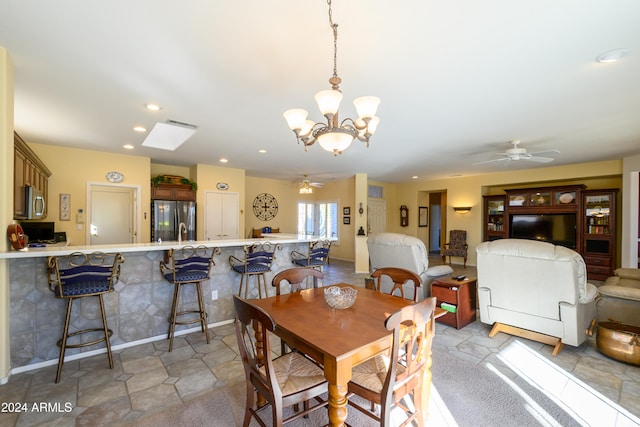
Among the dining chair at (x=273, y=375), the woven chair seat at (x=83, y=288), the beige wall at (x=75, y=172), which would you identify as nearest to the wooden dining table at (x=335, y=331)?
the dining chair at (x=273, y=375)

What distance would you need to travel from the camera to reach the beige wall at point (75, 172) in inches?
201

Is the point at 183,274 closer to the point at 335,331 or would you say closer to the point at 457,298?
the point at 335,331

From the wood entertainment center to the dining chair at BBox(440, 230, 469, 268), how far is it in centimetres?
68

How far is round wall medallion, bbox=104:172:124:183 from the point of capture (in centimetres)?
558

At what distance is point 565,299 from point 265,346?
9.95 ft

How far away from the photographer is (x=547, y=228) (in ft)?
22.4

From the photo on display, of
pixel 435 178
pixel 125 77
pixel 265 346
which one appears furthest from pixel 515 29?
pixel 435 178

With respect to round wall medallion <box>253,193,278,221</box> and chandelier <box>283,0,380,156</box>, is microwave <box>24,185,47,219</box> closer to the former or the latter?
chandelier <box>283,0,380,156</box>

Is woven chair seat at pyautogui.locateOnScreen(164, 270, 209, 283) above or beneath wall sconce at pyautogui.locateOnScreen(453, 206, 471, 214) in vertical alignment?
beneath

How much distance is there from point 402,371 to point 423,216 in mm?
8615

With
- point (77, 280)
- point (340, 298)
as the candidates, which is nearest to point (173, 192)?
point (77, 280)

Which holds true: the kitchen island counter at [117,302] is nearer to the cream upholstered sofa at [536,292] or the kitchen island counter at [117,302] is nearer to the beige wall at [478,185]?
the cream upholstered sofa at [536,292]

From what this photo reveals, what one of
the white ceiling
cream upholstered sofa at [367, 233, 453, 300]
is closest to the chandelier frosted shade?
the white ceiling

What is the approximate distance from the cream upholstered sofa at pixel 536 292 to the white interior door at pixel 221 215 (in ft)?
18.2
